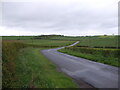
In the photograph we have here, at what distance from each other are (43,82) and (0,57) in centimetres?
285

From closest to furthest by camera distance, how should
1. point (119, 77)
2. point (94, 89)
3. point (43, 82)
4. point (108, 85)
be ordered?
point (94, 89) < point (108, 85) < point (43, 82) < point (119, 77)

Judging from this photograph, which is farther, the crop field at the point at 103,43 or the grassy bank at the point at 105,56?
the crop field at the point at 103,43

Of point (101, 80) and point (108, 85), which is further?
point (101, 80)

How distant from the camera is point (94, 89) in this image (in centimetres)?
554

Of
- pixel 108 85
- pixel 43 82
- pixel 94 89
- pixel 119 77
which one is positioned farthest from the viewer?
pixel 119 77

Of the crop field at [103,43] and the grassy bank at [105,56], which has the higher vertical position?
the crop field at [103,43]

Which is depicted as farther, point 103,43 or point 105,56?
point 103,43

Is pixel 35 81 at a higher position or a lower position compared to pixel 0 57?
lower

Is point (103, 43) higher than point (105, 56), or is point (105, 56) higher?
point (103, 43)

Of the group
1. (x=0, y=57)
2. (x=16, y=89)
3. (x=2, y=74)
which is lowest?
(x=16, y=89)

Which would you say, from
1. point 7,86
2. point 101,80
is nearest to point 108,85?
point 101,80

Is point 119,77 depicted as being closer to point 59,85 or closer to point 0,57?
point 59,85

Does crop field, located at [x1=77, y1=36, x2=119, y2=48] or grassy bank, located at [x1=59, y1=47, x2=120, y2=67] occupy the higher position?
crop field, located at [x1=77, y1=36, x2=119, y2=48]

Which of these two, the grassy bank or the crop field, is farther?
the crop field
